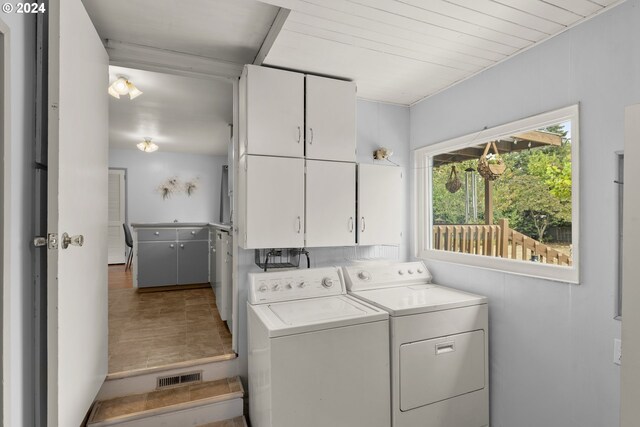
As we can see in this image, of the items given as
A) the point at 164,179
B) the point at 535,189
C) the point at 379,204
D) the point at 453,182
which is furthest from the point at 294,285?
the point at 164,179

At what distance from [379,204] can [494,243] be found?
79 centimetres

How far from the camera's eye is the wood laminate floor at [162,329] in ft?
7.64

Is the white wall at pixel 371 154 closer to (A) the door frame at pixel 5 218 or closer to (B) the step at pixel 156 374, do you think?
(B) the step at pixel 156 374

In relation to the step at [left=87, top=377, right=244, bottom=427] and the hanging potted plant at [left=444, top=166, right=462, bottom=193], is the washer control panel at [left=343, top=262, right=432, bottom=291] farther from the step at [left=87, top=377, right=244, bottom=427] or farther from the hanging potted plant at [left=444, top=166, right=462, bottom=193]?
the step at [left=87, top=377, right=244, bottom=427]

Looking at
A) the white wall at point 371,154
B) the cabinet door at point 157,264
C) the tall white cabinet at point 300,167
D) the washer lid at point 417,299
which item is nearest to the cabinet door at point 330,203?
the tall white cabinet at point 300,167

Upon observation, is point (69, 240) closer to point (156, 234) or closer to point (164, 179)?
point (156, 234)

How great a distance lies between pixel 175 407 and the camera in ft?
6.35

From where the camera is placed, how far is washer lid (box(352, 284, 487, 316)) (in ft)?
6.17

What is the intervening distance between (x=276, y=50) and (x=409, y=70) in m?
0.87

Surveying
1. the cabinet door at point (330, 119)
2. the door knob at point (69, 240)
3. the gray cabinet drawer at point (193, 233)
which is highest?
the cabinet door at point (330, 119)

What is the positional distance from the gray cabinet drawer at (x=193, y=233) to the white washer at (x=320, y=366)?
9.11ft

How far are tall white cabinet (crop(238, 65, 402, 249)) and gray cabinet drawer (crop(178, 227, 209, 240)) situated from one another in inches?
98.9

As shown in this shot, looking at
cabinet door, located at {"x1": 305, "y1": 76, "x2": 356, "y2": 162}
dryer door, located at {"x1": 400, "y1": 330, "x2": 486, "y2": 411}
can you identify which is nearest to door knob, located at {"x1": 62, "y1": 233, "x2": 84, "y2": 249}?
cabinet door, located at {"x1": 305, "y1": 76, "x2": 356, "y2": 162}

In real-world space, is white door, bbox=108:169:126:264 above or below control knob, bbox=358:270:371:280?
above
